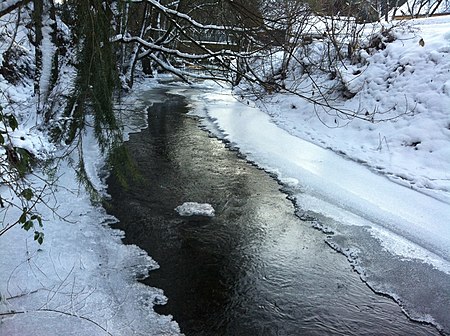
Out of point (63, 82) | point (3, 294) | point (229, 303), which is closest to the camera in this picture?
point (3, 294)

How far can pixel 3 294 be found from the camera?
3.02 m

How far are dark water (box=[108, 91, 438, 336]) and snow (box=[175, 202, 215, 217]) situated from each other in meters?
0.10

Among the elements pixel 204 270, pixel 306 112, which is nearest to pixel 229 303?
pixel 204 270

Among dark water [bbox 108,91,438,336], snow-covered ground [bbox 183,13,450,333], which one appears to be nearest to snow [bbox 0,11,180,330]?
dark water [bbox 108,91,438,336]

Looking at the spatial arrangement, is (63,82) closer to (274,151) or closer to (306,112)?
(274,151)

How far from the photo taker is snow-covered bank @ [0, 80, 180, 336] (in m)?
2.87

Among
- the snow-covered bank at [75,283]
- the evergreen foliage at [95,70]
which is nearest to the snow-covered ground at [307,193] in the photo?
the snow-covered bank at [75,283]

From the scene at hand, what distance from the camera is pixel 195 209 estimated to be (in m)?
5.02

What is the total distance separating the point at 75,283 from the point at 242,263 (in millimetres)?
1569

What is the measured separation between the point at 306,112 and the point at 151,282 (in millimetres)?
8199

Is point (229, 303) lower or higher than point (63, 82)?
lower

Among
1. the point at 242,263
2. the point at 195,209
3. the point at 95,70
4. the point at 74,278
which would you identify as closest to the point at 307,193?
the point at 195,209

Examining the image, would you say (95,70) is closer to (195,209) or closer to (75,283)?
(75,283)

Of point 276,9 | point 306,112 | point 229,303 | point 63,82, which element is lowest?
point 229,303
